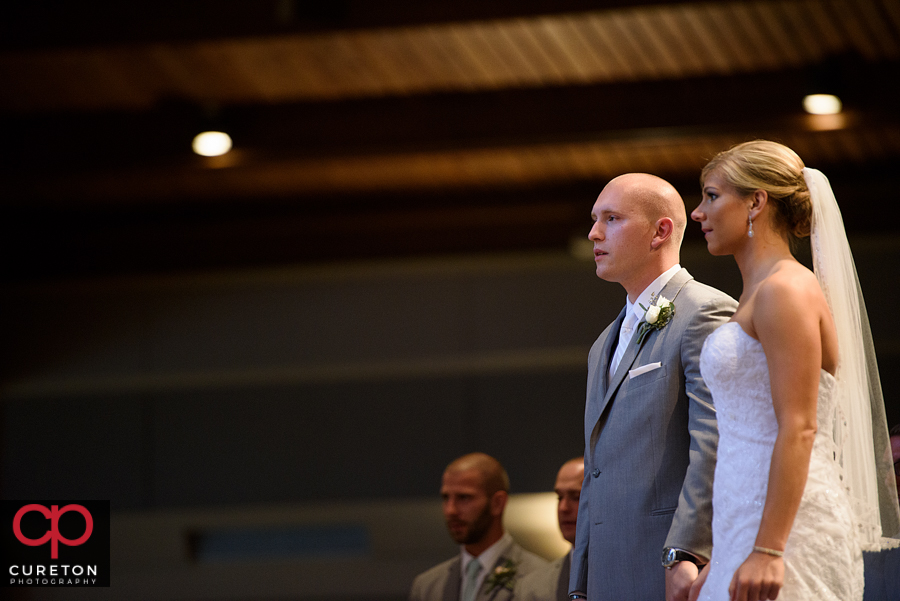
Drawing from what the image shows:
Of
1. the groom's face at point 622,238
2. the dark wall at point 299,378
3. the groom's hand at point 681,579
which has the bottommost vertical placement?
the groom's hand at point 681,579

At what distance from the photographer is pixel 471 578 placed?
4.45 m

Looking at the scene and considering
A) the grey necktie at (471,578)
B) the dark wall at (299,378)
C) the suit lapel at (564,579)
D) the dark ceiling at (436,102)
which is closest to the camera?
the suit lapel at (564,579)

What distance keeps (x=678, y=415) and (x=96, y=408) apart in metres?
6.86

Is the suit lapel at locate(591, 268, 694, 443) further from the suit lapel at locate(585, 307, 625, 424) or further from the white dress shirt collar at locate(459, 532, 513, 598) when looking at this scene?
the white dress shirt collar at locate(459, 532, 513, 598)

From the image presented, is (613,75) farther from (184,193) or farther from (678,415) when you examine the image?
(678,415)

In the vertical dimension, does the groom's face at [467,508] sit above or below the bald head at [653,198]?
below

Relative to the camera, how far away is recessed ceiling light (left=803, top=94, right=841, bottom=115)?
19.4 feet

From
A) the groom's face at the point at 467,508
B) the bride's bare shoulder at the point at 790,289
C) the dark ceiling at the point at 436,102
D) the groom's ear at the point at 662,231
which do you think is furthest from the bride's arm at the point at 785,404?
the dark ceiling at the point at 436,102

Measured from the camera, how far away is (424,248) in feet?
27.2

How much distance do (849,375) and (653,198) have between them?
1.82ft

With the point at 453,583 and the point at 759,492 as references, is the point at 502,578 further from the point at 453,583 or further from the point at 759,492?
the point at 759,492

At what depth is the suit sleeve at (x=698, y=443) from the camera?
1.98 meters

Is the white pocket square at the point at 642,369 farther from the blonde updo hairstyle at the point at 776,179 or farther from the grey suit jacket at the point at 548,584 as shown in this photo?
the grey suit jacket at the point at 548,584

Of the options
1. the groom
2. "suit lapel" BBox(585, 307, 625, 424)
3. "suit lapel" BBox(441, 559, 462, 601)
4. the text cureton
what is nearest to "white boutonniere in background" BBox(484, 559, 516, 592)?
"suit lapel" BBox(441, 559, 462, 601)
